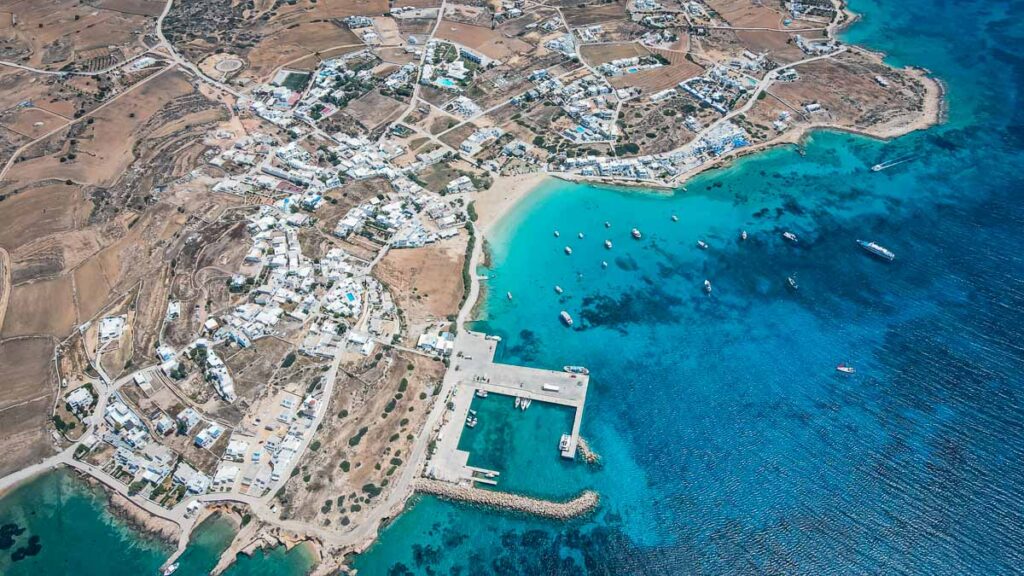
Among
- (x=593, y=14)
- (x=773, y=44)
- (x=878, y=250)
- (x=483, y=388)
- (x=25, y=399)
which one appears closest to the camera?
(x=25, y=399)

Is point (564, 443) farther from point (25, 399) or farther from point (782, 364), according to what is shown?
point (25, 399)

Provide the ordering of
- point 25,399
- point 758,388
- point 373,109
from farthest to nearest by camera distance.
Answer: point 373,109
point 758,388
point 25,399

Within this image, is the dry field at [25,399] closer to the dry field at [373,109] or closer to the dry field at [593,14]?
the dry field at [373,109]

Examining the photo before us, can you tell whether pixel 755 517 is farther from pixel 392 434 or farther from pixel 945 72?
pixel 945 72

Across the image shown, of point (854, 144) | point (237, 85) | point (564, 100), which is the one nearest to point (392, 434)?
point (564, 100)

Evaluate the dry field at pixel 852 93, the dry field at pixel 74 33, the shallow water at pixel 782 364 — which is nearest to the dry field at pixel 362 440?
the shallow water at pixel 782 364

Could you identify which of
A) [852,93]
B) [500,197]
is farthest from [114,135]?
[852,93]
